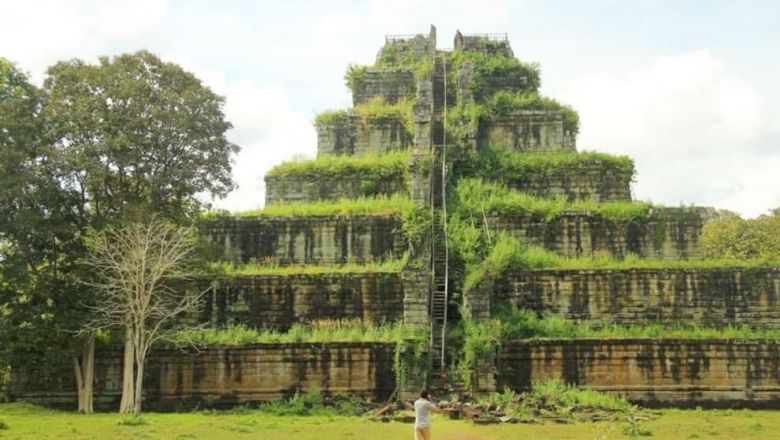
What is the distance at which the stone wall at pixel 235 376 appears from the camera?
919 inches

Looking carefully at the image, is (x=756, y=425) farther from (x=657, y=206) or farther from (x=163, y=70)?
(x=163, y=70)

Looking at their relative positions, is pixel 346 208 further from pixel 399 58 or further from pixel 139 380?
pixel 399 58

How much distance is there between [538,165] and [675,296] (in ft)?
21.8

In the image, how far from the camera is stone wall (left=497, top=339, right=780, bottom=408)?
23.2 m

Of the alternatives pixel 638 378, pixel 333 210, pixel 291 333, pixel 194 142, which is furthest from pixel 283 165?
pixel 638 378

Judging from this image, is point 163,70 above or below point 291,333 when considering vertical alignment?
above

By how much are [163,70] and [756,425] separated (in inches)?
675

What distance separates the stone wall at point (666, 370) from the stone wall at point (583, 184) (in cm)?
726

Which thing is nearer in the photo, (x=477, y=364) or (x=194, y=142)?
(x=477, y=364)

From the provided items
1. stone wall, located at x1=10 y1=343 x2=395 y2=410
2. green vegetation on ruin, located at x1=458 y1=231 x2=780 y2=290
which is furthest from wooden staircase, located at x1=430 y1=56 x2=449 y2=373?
stone wall, located at x1=10 y1=343 x2=395 y2=410

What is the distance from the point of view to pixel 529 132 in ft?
104

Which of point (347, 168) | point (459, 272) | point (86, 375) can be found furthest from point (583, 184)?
point (86, 375)

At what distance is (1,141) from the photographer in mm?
23328

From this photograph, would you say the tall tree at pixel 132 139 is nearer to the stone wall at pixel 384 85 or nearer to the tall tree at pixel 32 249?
the tall tree at pixel 32 249
